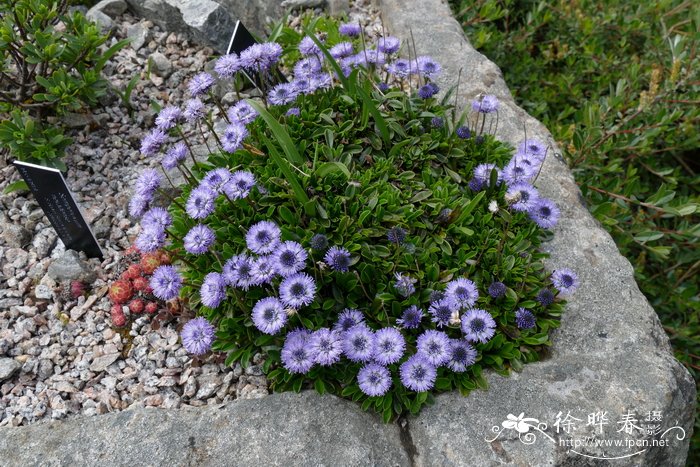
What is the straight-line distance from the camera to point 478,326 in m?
2.38

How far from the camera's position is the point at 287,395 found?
2459mm

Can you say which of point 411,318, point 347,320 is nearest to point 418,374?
point 411,318

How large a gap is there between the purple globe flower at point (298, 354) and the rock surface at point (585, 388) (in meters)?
0.50

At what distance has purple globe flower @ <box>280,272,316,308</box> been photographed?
90.9 inches

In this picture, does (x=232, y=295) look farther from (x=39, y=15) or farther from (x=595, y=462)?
(x=39, y=15)

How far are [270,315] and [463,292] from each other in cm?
79

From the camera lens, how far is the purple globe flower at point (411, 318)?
244 cm

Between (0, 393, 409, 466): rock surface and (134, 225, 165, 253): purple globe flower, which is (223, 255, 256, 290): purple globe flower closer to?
(134, 225, 165, 253): purple globe flower

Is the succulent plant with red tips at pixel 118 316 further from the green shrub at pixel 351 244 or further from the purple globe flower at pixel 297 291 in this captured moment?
the purple globe flower at pixel 297 291

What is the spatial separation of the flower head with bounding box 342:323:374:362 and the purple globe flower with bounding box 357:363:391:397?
47 millimetres

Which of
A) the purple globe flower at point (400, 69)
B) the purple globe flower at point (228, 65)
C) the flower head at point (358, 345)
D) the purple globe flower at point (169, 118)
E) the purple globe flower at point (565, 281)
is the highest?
the purple globe flower at point (228, 65)

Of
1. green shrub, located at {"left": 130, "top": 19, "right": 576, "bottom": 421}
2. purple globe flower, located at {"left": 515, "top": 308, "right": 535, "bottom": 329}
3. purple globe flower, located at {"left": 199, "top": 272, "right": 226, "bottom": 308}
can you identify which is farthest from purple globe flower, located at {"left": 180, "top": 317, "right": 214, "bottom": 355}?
purple globe flower, located at {"left": 515, "top": 308, "right": 535, "bottom": 329}

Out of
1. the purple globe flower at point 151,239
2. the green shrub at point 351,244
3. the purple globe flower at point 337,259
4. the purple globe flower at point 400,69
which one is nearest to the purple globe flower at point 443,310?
the green shrub at point 351,244

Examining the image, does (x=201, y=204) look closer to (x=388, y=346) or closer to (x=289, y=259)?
(x=289, y=259)
